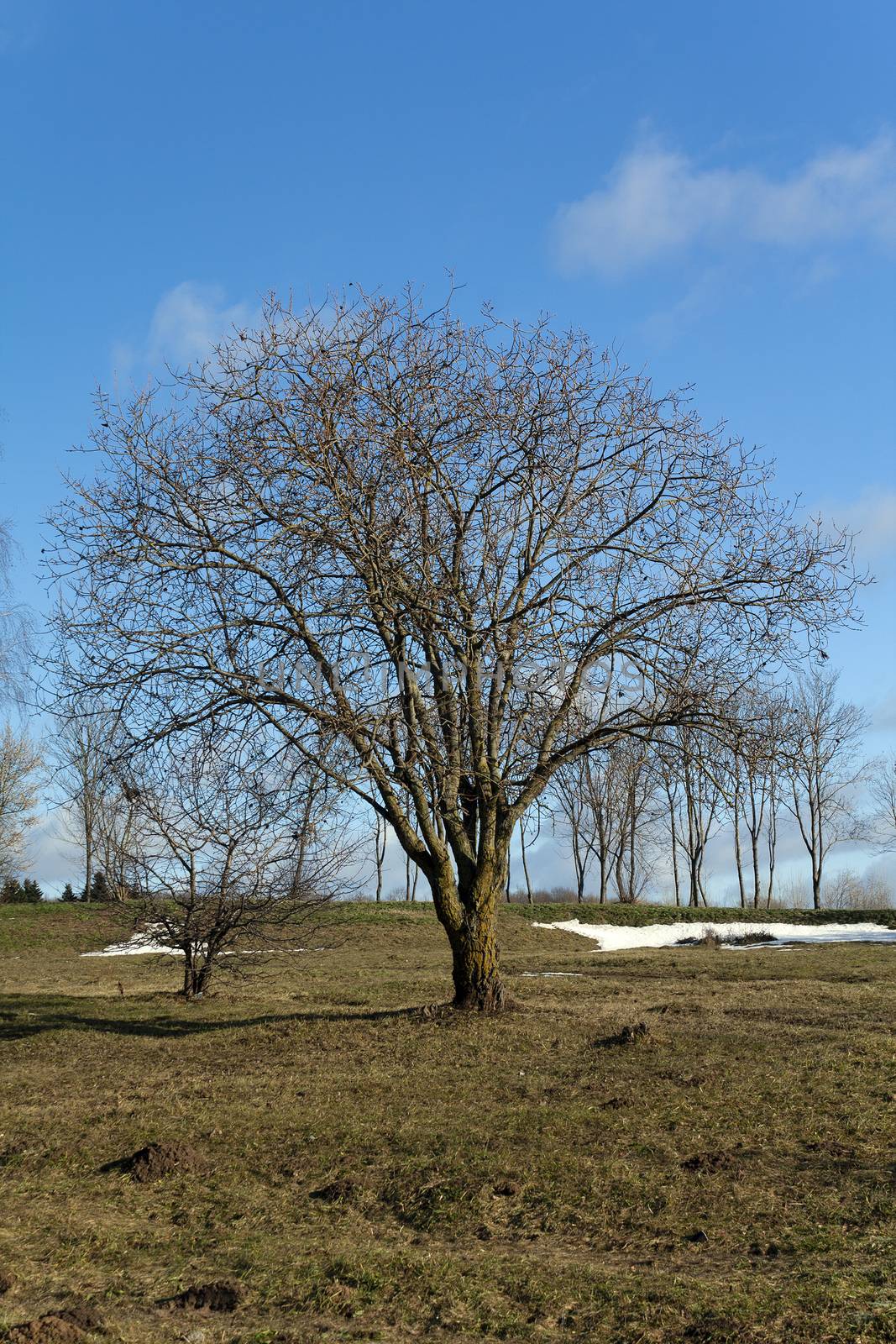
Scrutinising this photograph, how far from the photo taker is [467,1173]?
20.7ft

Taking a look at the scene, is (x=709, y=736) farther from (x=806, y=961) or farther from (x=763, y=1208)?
(x=806, y=961)

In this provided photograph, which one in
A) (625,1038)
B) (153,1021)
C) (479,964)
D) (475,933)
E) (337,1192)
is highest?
(475,933)

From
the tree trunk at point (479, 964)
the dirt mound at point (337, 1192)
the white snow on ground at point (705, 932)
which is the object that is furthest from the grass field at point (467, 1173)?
the white snow on ground at point (705, 932)

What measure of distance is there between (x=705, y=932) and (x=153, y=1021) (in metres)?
19.2

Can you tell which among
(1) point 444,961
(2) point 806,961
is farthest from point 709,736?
(1) point 444,961

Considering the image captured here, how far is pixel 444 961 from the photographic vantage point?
21859 mm

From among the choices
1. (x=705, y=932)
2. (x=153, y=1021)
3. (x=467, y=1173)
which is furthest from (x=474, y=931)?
(x=705, y=932)

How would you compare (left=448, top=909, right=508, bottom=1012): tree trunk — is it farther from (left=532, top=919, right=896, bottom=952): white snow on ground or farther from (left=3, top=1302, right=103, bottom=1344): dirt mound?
(left=532, top=919, right=896, bottom=952): white snow on ground

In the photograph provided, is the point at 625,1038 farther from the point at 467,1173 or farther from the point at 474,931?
the point at 467,1173

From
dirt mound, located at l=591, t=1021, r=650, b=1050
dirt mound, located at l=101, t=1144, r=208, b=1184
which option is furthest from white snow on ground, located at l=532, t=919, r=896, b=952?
dirt mound, located at l=101, t=1144, r=208, b=1184

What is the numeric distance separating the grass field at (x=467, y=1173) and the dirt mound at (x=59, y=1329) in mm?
20

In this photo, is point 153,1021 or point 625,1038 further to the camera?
point 153,1021

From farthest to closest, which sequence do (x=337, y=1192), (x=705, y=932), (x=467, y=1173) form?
1. (x=705, y=932)
2. (x=467, y=1173)
3. (x=337, y=1192)

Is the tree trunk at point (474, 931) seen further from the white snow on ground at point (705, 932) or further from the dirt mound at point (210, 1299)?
the white snow on ground at point (705, 932)
